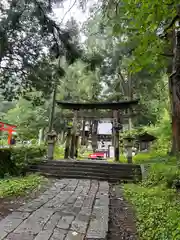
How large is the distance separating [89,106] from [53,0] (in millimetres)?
7617

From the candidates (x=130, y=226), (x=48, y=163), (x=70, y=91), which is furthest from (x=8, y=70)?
(x=70, y=91)

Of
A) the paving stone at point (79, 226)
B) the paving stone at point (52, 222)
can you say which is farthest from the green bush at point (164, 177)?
the paving stone at point (52, 222)

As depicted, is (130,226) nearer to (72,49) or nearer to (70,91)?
(72,49)

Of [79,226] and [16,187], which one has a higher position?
[16,187]

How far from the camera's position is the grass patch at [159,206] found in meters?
2.90

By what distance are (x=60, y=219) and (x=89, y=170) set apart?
5.13 metres

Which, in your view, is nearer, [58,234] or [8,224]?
[58,234]

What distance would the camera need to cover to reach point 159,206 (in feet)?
13.7

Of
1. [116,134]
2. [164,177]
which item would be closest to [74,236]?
[164,177]

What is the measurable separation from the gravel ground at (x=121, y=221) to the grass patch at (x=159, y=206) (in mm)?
124

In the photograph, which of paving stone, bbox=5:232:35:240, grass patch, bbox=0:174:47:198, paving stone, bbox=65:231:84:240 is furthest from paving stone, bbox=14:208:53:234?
grass patch, bbox=0:174:47:198

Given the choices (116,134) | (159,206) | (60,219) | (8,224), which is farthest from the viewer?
(116,134)

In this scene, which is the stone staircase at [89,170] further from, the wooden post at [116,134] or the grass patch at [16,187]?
the wooden post at [116,134]

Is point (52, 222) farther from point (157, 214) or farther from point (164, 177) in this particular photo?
point (164, 177)
